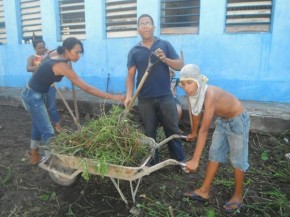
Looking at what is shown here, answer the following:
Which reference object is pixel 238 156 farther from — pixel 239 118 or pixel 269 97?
pixel 269 97

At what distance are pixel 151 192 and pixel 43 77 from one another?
2.06 meters

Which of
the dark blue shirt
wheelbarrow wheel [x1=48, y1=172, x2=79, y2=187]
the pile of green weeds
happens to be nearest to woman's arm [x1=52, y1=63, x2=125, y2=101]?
the pile of green weeds

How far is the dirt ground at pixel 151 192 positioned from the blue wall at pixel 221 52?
80.6 inches

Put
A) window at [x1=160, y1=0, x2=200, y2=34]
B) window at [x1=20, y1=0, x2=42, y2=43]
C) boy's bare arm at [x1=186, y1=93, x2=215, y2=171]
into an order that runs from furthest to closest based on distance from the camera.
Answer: window at [x1=20, y1=0, x2=42, y2=43] < window at [x1=160, y1=0, x2=200, y2=34] < boy's bare arm at [x1=186, y1=93, x2=215, y2=171]

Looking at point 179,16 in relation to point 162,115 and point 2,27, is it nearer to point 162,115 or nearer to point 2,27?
point 162,115

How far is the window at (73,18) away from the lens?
8359mm

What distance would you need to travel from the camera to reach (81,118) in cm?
716

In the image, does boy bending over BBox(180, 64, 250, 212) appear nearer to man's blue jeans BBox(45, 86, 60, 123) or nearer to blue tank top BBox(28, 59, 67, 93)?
blue tank top BBox(28, 59, 67, 93)

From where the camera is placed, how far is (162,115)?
4.04 m

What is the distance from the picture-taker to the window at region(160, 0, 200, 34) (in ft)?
22.4

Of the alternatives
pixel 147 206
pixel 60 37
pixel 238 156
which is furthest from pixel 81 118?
pixel 238 156

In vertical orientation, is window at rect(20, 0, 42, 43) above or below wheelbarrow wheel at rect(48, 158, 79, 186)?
above

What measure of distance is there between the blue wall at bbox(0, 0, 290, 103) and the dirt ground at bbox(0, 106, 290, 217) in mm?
2048

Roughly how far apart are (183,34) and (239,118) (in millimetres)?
4271
